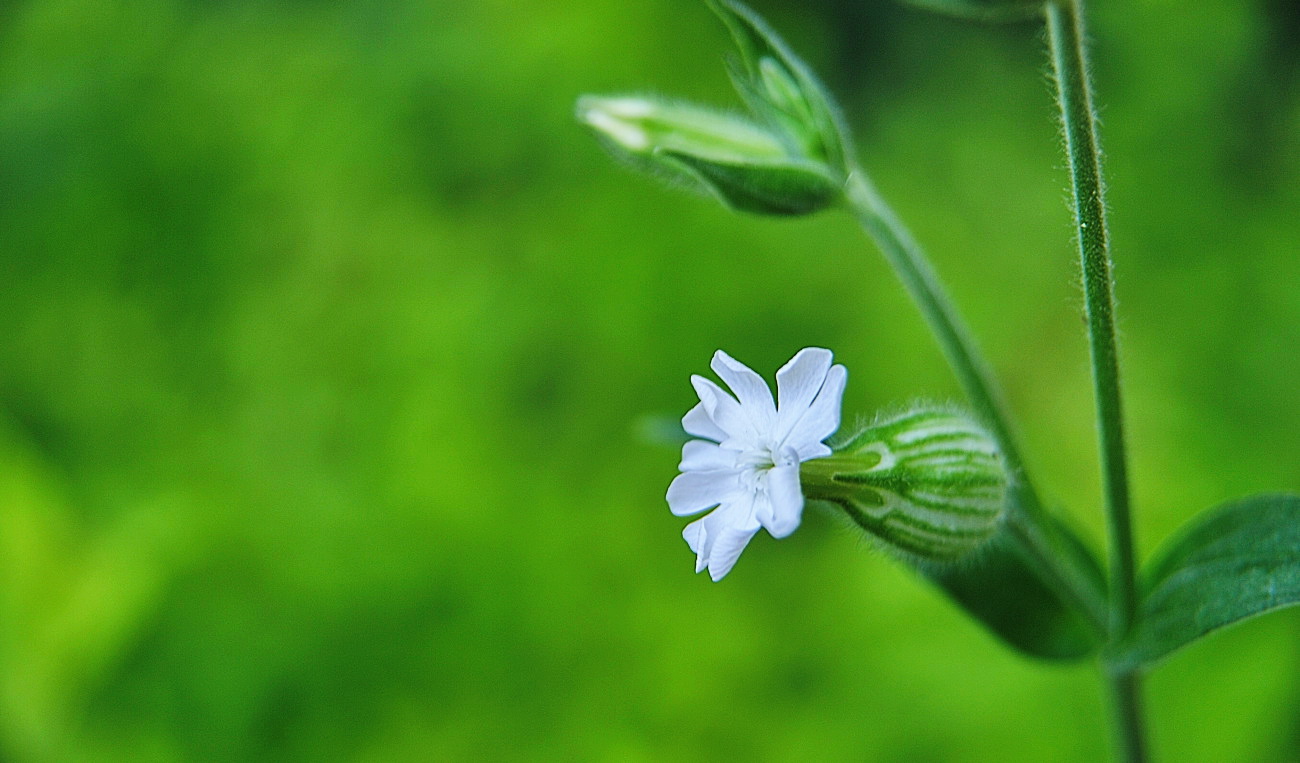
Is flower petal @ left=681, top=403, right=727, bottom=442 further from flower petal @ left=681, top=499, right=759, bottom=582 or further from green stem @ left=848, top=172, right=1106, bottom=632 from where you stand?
green stem @ left=848, top=172, right=1106, bottom=632

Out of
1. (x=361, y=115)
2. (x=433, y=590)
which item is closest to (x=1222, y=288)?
(x=433, y=590)

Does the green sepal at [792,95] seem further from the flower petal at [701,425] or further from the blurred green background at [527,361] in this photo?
the blurred green background at [527,361]

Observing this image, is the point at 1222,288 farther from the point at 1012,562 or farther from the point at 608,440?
the point at 1012,562

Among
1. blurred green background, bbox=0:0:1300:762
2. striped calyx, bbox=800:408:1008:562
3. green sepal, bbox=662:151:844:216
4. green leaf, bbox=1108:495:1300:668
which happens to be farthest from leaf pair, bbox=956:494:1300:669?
blurred green background, bbox=0:0:1300:762

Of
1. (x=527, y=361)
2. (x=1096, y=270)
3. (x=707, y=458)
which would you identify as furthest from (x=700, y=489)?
(x=527, y=361)

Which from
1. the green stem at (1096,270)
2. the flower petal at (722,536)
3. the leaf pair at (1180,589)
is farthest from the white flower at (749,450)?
the leaf pair at (1180,589)
